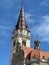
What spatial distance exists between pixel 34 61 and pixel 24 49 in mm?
5112

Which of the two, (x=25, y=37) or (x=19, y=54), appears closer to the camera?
(x=19, y=54)

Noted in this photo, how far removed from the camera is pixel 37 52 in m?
83.1

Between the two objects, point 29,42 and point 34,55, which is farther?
point 29,42

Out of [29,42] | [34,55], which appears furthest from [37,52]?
[29,42]

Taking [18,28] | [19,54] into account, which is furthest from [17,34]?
[19,54]

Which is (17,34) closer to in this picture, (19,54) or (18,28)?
(18,28)

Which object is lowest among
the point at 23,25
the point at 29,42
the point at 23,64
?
the point at 23,64

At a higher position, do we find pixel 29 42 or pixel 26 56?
pixel 29 42

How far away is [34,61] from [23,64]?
3.36 meters

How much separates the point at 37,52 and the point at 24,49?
400cm

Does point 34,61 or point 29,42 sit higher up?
point 29,42

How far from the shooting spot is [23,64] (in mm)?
81062

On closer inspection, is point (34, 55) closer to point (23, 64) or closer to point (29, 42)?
point (23, 64)

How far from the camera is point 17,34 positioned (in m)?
112
